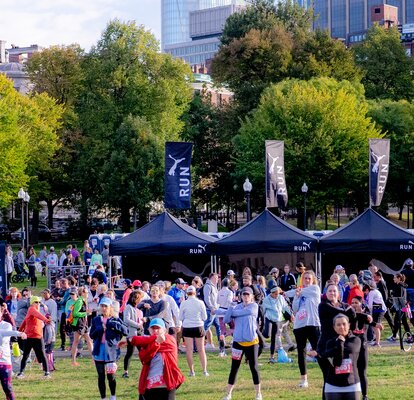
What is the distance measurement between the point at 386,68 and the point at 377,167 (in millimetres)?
42249

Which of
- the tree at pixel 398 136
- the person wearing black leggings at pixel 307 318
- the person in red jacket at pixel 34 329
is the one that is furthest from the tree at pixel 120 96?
the person wearing black leggings at pixel 307 318

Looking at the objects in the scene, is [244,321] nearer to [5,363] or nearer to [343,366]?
[5,363]

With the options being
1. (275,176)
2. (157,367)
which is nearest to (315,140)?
(275,176)

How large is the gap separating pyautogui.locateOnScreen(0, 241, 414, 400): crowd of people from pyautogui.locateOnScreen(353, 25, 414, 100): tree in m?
47.1

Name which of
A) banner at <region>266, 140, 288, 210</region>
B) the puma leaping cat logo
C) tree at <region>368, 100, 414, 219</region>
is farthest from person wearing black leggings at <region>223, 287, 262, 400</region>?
tree at <region>368, 100, 414, 219</region>

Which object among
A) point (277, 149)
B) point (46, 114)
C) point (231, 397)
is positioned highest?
point (46, 114)

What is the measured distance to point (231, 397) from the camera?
47.2 ft

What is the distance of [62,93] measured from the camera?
229ft

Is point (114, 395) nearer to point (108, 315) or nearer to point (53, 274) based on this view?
point (108, 315)

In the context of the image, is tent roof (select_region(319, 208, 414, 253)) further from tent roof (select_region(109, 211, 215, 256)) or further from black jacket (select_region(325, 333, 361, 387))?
black jacket (select_region(325, 333, 361, 387))

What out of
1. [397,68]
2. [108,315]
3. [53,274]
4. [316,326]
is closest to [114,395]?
[108,315]

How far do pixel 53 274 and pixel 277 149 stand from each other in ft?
27.7

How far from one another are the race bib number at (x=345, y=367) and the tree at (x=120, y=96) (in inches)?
2065

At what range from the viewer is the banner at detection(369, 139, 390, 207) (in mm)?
30094
